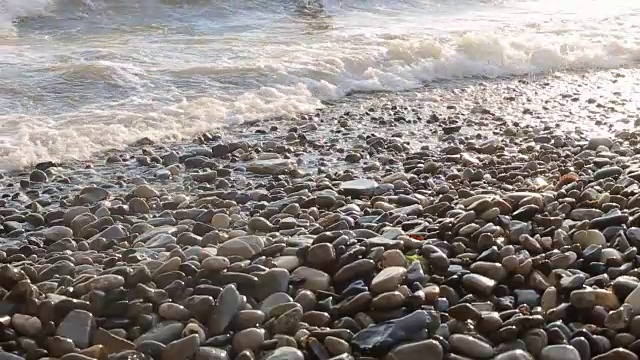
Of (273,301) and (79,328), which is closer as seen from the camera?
(79,328)

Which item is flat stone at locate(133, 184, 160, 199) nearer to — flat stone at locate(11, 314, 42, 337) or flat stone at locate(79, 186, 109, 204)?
flat stone at locate(79, 186, 109, 204)

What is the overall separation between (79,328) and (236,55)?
6.50m

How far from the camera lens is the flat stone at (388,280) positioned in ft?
10.1

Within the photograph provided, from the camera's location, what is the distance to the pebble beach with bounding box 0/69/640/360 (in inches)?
111

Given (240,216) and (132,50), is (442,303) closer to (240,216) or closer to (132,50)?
(240,216)

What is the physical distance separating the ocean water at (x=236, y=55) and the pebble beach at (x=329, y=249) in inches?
28.3

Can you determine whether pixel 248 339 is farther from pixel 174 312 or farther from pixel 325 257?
pixel 325 257

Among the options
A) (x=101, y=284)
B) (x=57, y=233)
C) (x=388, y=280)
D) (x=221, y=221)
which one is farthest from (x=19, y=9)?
(x=388, y=280)

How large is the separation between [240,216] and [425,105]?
142 inches

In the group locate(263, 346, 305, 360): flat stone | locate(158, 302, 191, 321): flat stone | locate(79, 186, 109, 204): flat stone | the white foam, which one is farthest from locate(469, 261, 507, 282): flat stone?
the white foam

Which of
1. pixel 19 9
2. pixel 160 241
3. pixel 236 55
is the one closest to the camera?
pixel 160 241

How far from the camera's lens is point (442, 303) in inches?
119

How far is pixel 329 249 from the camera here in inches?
135

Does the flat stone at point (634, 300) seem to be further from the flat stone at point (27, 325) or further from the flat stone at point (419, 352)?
the flat stone at point (27, 325)
